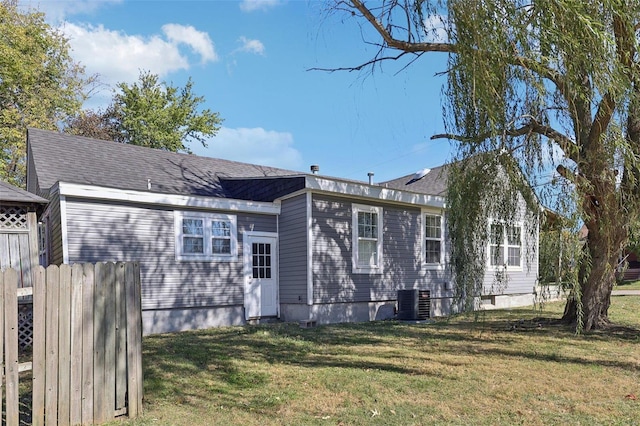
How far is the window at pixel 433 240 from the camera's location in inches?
529

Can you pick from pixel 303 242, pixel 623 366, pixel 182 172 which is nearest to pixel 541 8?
pixel 623 366

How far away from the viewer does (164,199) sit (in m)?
10.3

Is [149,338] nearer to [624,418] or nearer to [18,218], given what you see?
[18,218]

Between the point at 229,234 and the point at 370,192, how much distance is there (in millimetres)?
3736

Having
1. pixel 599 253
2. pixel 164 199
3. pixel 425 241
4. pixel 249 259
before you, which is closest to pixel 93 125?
pixel 164 199

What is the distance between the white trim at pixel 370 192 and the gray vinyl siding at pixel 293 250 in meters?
0.51

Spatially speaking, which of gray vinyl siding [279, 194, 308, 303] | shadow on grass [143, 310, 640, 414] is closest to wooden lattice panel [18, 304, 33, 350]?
shadow on grass [143, 310, 640, 414]

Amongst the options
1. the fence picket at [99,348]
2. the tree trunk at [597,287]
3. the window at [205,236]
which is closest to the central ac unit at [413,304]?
the tree trunk at [597,287]

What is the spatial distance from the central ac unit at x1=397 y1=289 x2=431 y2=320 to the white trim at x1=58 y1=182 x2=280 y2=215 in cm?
402

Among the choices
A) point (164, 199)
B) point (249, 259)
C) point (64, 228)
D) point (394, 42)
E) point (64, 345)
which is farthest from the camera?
point (249, 259)

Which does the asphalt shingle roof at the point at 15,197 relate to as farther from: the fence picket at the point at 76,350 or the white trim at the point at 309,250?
the white trim at the point at 309,250

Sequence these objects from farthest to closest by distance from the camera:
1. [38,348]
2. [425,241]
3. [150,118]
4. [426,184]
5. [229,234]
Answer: [150,118] → [426,184] → [425,241] → [229,234] → [38,348]

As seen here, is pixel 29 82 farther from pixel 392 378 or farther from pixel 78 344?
pixel 392 378

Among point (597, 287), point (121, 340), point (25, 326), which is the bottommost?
point (25, 326)
